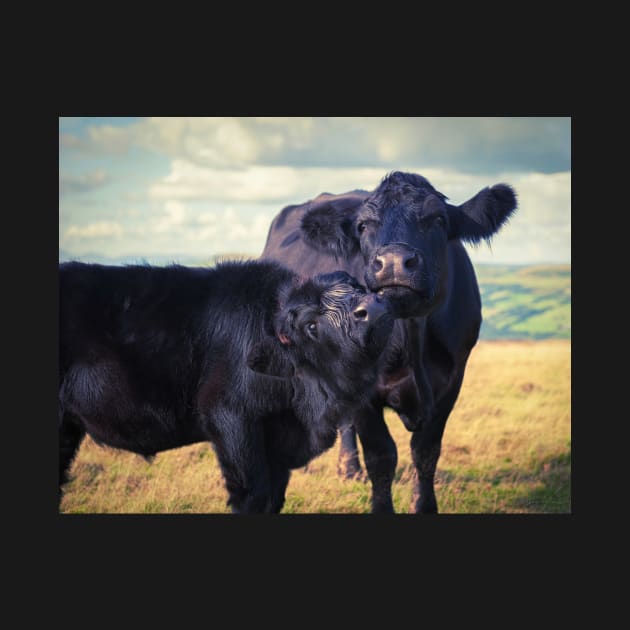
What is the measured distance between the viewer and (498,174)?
8531 millimetres

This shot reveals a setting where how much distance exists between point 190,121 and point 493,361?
31.8 feet

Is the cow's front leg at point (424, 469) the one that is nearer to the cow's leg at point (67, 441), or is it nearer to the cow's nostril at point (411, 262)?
the cow's nostril at point (411, 262)

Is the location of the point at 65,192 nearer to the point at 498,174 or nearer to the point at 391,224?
the point at 391,224

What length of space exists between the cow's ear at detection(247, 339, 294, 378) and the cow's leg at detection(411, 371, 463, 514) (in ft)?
7.63

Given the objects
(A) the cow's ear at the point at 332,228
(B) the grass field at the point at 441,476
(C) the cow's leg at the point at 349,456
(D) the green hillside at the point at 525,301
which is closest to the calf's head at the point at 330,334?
(A) the cow's ear at the point at 332,228

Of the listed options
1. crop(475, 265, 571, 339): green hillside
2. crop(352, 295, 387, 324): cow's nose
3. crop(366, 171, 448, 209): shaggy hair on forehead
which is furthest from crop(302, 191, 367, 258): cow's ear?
crop(475, 265, 571, 339): green hillside

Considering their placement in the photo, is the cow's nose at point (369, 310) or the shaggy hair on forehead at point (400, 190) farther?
the shaggy hair on forehead at point (400, 190)

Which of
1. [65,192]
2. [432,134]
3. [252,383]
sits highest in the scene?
[432,134]

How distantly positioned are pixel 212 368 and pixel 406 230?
68.7 inches

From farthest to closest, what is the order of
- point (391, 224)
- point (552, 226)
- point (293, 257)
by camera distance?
point (293, 257) → point (552, 226) → point (391, 224)

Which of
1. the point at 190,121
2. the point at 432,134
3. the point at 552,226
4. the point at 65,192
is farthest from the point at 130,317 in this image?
the point at 552,226

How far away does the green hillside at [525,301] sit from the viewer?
29.8ft

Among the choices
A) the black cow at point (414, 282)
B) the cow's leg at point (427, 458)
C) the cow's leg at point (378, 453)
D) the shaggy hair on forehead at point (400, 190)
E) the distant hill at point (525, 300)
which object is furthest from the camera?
the distant hill at point (525, 300)

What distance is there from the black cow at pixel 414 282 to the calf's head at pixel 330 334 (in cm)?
34
